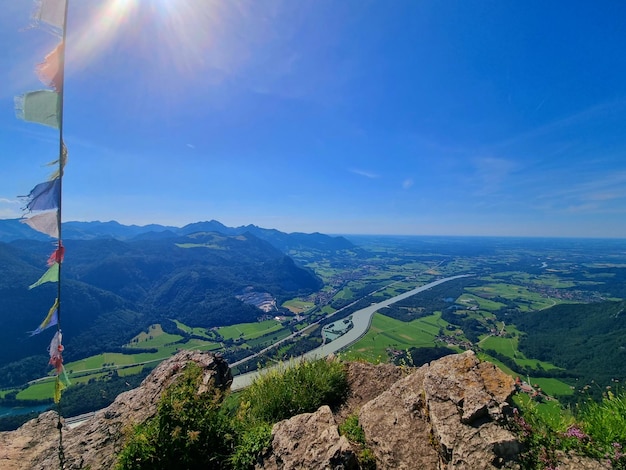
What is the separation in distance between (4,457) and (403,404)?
9.65 meters

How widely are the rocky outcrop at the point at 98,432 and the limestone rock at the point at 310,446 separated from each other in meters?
2.72

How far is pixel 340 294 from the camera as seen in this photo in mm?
183125

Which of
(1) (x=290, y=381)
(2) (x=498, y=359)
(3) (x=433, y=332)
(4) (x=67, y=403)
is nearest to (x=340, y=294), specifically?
(3) (x=433, y=332)

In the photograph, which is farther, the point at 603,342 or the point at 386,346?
the point at 386,346

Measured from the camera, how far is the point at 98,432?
654 centimetres

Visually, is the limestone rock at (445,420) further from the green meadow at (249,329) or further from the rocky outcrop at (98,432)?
the green meadow at (249,329)

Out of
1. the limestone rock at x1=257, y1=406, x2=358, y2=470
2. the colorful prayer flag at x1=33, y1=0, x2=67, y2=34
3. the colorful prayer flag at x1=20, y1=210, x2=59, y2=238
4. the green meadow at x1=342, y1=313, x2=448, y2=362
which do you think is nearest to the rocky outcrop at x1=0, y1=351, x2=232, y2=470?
the limestone rock at x1=257, y1=406, x2=358, y2=470

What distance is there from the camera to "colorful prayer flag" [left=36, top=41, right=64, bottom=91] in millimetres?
4590

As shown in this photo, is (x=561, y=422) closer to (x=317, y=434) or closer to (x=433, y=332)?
(x=317, y=434)

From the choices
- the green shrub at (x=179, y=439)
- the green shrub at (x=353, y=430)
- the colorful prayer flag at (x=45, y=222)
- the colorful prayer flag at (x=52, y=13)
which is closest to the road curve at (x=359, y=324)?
the green shrub at (x=353, y=430)

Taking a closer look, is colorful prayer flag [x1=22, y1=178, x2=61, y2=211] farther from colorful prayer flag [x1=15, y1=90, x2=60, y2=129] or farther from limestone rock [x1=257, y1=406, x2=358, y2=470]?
limestone rock [x1=257, y1=406, x2=358, y2=470]

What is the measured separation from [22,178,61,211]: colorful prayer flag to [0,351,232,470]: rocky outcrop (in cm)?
413

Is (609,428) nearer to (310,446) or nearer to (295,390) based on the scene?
(310,446)

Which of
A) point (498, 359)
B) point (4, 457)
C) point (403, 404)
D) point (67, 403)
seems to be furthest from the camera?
point (498, 359)
